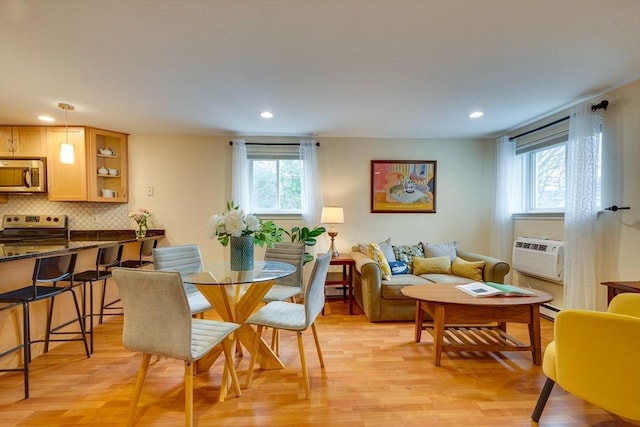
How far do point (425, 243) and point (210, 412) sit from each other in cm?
317

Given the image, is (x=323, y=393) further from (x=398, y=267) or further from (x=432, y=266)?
(x=432, y=266)

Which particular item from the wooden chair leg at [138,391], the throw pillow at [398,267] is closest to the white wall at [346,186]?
the throw pillow at [398,267]

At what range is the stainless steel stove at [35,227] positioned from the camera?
3.66 m

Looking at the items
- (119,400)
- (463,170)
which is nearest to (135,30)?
(119,400)

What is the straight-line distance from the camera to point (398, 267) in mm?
3582

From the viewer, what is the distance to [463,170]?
429cm

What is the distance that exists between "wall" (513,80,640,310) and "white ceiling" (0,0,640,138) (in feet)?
0.77

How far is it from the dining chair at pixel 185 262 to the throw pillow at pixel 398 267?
2174mm

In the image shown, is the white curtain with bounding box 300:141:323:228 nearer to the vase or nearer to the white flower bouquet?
the white flower bouquet

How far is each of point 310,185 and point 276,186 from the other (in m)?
0.55

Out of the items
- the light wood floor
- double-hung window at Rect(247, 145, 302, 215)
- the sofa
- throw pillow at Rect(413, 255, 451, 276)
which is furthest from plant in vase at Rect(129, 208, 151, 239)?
throw pillow at Rect(413, 255, 451, 276)

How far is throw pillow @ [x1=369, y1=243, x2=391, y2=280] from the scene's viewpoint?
3277 mm

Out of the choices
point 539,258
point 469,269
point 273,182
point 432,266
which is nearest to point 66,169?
point 273,182

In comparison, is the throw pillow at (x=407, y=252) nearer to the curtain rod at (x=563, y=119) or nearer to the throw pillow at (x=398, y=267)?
the throw pillow at (x=398, y=267)
